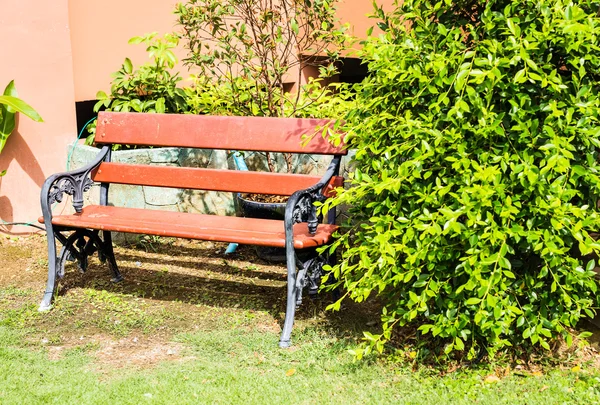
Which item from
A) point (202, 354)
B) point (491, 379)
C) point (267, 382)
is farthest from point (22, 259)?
point (491, 379)

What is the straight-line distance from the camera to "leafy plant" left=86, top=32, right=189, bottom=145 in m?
6.36

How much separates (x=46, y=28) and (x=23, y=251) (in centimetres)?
178

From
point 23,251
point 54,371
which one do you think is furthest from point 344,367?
point 23,251

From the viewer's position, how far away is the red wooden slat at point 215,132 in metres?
4.82

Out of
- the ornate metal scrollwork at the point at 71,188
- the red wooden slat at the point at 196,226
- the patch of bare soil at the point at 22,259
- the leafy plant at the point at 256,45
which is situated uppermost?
the leafy plant at the point at 256,45

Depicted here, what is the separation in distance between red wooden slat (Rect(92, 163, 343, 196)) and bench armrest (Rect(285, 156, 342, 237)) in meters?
0.09

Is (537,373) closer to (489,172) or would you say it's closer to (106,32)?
(489,172)

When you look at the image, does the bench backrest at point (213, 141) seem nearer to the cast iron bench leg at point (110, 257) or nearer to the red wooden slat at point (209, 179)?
the red wooden slat at point (209, 179)

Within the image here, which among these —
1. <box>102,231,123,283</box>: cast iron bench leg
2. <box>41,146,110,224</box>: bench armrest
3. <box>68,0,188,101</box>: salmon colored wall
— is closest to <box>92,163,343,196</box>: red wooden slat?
<box>41,146,110,224</box>: bench armrest

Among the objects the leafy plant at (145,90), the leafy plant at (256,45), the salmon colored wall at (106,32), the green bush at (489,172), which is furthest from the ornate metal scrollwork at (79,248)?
the salmon colored wall at (106,32)

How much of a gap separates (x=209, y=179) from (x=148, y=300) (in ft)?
2.91

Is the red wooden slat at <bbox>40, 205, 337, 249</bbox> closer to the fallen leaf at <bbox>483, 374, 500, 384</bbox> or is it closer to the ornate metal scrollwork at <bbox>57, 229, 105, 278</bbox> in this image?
the ornate metal scrollwork at <bbox>57, 229, 105, 278</bbox>

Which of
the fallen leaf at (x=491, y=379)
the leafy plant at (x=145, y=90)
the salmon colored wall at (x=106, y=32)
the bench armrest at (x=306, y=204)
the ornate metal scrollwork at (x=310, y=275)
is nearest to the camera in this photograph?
the fallen leaf at (x=491, y=379)

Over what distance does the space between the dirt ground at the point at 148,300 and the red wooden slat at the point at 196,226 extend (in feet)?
1.80
